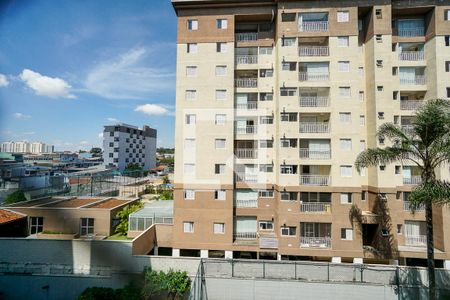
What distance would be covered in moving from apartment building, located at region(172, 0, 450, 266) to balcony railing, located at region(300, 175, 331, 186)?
0.04 m

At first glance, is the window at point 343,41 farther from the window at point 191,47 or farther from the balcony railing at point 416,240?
the balcony railing at point 416,240

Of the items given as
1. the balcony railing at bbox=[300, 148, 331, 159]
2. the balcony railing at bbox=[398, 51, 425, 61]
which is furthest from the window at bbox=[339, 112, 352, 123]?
the balcony railing at bbox=[398, 51, 425, 61]

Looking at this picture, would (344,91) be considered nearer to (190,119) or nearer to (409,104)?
(409,104)

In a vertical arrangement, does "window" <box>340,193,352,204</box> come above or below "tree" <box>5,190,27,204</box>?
below

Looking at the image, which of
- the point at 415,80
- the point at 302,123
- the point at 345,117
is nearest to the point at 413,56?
the point at 415,80

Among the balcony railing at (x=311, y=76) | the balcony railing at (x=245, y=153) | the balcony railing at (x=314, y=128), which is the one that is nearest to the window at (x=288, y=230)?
the balcony railing at (x=245, y=153)

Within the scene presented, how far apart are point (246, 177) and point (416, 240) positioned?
23.4 ft

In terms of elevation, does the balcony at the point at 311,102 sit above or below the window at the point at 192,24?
below

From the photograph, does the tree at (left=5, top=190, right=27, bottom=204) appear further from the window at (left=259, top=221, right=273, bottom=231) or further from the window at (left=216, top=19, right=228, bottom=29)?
the window at (left=216, top=19, right=228, bottom=29)

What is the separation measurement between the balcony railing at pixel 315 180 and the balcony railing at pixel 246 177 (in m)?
1.95

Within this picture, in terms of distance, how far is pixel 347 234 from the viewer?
9.83 metres

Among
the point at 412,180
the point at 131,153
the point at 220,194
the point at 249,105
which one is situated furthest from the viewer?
the point at 131,153

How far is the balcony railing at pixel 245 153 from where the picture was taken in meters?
10.8

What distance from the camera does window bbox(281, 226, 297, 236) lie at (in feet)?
32.9
